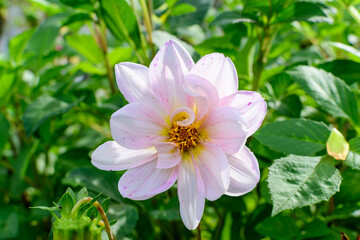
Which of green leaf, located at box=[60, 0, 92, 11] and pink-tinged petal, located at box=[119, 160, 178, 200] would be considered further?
green leaf, located at box=[60, 0, 92, 11]

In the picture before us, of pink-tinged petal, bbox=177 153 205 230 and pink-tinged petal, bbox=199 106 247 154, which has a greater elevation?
pink-tinged petal, bbox=199 106 247 154

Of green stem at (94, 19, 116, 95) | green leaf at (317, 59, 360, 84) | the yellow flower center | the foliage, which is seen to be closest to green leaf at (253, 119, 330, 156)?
the foliage

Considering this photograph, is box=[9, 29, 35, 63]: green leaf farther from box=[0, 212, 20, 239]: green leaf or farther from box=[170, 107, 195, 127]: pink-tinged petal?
box=[170, 107, 195, 127]: pink-tinged petal

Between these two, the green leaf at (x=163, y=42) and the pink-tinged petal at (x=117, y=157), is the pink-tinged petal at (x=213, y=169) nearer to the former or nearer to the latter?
the pink-tinged petal at (x=117, y=157)

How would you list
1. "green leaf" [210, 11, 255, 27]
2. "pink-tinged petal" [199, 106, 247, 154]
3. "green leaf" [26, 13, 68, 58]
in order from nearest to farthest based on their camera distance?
"pink-tinged petal" [199, 106, 247, 154], "green leaf" [210, 11, 255, 27], "green leaf" [26, 13, 68, 58]

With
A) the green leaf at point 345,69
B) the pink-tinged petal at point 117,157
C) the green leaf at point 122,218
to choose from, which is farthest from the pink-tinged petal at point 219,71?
the green leaf at point 345,69

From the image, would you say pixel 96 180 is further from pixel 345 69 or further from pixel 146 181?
pixel 345 69
